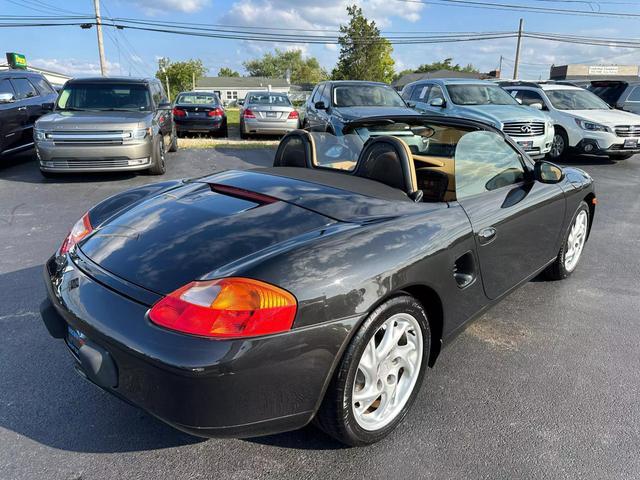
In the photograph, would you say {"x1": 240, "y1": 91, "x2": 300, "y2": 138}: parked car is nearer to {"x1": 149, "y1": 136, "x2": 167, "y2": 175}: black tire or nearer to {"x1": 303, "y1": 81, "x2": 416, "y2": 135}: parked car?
{"x1": 303, "y1": 81, "x2": 416, "y2": 135}: parked car

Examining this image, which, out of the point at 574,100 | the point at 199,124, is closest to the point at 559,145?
the point at 574,100

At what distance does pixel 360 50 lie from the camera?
5381cm

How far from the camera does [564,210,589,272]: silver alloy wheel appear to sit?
13.3 ft

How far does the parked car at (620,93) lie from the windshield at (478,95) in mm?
4541

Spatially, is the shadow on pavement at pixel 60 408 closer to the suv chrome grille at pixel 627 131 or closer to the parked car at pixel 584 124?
the parked car at pixel 584 124

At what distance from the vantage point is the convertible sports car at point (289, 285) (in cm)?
172

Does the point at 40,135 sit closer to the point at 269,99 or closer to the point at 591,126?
the point at 269,99

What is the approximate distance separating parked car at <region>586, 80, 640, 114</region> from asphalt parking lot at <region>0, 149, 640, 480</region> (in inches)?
467

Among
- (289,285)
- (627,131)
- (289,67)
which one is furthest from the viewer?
(289,67)

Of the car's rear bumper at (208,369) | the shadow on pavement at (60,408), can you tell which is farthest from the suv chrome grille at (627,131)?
the shadow on pavement at (60,408)

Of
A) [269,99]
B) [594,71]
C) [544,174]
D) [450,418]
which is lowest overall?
[450,418]

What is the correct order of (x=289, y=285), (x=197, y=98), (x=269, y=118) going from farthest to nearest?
(x=197, y=98) < (x=269, y=118) < (x=289, y=285)

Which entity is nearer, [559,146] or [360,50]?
[559,146]

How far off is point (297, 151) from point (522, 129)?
7.74m
